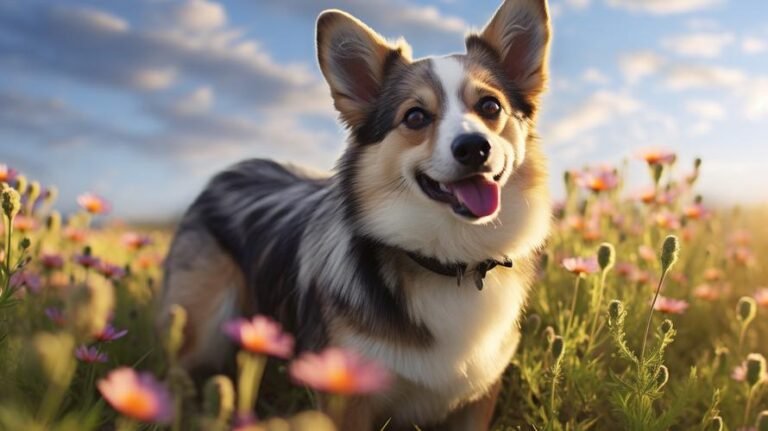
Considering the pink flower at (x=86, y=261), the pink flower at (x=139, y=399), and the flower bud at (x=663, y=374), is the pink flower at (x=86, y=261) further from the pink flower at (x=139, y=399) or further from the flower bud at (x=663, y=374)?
the flower bud at (x=663, y=374)

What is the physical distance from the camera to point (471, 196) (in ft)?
9.30

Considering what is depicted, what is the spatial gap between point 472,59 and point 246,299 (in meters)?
1.80

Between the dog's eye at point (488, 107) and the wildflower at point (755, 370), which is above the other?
the dog's eye at point (488, 107)

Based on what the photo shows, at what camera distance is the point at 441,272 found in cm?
293

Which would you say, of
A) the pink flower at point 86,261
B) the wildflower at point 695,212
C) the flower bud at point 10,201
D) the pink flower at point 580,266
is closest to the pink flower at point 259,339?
the flower bud at point 10,201

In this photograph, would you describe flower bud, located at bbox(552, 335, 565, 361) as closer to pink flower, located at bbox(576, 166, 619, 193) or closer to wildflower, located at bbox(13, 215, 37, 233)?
pink flower, located at bbox(576, 166, 619, 193)

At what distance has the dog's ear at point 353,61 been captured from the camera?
3168mm

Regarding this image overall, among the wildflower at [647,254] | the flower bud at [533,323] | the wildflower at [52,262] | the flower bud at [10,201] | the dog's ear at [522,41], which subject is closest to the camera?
the flower bud at [10,201]

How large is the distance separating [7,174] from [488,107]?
7.98 ft

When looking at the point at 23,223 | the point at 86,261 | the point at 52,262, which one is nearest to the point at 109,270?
the point at 86,261

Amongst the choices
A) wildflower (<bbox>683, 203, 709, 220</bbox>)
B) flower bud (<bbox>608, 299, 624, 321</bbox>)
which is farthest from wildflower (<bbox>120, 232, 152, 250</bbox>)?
wildflower (<bbox>683, 203, 709, 220</bbox>)

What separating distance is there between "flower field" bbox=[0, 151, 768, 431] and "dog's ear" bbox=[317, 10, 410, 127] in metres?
1.05

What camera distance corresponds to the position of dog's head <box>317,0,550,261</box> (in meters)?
2.83

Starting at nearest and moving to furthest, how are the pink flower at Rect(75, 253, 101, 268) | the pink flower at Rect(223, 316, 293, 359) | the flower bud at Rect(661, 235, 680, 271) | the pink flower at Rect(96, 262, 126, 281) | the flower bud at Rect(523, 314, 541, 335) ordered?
the pink flower at Rect(223, 316, 293, 359), the flower bud at Rect(661, 235, 680, 271), the flower bud at Rect(523, 314, 541, 335), the pink flower at Rect(75, 253, 101, 268), the pink flower at Rect(96, 262, 126, 281)
